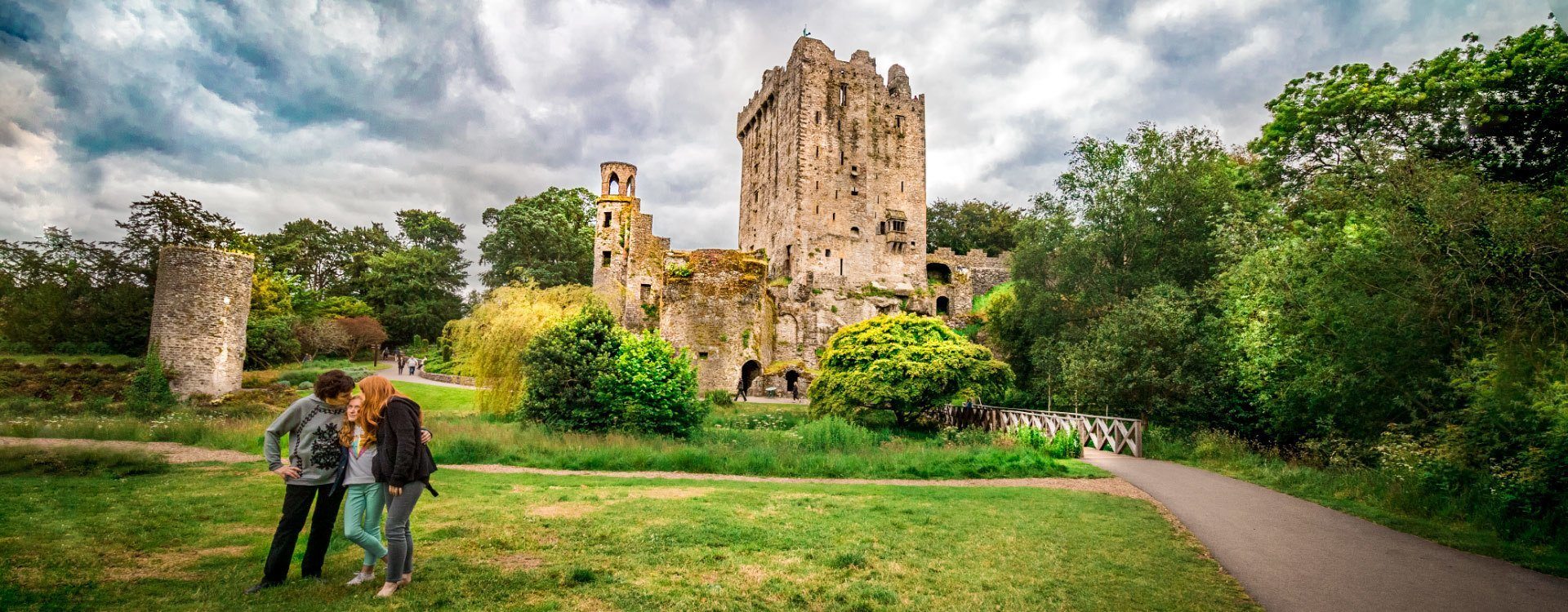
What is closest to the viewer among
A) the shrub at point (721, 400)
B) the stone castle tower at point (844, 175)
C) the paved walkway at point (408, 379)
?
the shrub at point (721, 400)

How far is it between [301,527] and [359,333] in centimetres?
4315

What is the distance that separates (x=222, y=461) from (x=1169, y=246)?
89.3ft

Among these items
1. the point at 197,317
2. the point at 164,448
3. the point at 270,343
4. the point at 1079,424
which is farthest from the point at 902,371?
the point at 270,343

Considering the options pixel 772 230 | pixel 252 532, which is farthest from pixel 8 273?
pixel 772 230

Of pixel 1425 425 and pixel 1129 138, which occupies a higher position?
pixel 1129 138

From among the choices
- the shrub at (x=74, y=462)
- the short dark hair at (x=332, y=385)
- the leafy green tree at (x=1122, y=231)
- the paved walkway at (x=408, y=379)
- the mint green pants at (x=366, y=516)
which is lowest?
the shrub at (x=74, y=462)

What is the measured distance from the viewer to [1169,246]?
25.5 m

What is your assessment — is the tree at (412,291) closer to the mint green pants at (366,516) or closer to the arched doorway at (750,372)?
the arched doorway at (750,372)

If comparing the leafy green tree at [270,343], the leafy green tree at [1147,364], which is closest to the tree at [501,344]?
the leafy green tree at [1147,364]

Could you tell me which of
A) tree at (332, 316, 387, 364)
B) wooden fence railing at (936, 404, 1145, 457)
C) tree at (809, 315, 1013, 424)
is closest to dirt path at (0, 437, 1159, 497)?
wooden fence railing at (936, 404, 1145, 457)

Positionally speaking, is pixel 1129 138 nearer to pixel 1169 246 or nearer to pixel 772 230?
pixel 1169 246

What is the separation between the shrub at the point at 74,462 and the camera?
32.3 feet

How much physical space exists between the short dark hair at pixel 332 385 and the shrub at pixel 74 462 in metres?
7.67

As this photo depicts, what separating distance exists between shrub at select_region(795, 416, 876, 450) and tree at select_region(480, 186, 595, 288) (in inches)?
1289
